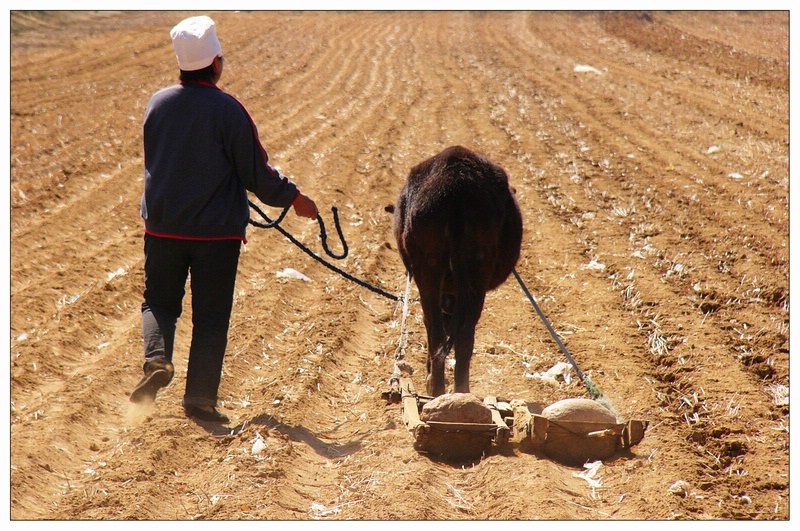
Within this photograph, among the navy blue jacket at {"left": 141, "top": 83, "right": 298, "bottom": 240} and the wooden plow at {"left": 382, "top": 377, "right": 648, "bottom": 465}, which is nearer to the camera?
the wooden plow at {"left": 382, "top": 377, "right": 648, "bottom": 465}

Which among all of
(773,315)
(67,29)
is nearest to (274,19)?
(67,29)

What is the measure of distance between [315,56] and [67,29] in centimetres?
1022

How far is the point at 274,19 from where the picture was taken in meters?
38.7

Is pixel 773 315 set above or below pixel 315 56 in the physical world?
above

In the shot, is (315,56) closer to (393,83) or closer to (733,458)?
(393,83)

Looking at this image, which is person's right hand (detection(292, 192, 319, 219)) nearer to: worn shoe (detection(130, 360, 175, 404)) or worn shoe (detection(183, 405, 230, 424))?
worn shoe (detection(130, 360, 175, 404))

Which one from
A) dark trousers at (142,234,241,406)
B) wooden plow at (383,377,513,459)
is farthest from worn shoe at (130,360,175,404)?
wooden plow at (383,377,513,459)

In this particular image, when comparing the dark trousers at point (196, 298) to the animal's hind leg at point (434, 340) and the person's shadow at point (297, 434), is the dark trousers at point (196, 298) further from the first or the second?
the animal's hind leg at point (434, 340)

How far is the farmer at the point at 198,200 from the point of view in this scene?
4961 mm

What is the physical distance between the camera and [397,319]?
747 cm

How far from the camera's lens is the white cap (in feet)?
16.1

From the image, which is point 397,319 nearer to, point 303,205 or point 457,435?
point 303,205

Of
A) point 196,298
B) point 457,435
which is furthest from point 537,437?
point 196,298

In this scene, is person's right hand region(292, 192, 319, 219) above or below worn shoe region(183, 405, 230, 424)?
above
